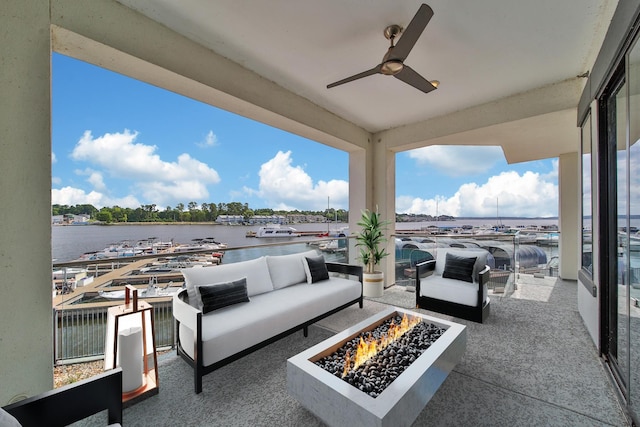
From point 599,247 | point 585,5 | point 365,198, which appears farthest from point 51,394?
point 365,198

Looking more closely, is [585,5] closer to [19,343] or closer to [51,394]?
[51,394]

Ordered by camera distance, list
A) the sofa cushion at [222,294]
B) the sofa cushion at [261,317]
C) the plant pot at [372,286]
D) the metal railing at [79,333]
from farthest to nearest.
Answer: the plant pot at [372,286]
the sofa cushion at [222,294]
the sofa cushion at [261,317]
the metal railing at [79,333]

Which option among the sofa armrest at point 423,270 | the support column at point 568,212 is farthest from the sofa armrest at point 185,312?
the support column at point 568,212

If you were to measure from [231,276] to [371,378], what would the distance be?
5.73 ft

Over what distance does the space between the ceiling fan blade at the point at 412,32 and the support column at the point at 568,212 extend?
18.5 ft

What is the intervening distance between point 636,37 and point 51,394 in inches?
147

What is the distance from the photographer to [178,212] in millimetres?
3699

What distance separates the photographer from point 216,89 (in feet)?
9.16

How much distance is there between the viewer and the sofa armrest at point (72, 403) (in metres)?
1.02

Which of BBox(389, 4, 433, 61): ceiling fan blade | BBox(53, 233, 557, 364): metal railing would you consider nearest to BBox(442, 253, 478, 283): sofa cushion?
BBox(53, 233, 557, 364): metal railing

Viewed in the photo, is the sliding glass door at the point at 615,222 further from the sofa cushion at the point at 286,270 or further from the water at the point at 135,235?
the water at the point at 135,235

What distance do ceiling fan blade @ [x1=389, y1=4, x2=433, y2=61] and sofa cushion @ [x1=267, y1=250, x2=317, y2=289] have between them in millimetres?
2558

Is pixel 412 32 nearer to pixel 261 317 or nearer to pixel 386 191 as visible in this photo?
pixel 261 317

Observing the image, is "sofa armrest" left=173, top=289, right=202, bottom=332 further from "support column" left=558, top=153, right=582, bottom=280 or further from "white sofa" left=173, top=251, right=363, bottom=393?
"support column" left=558, top=153, right=582, bottom=280
